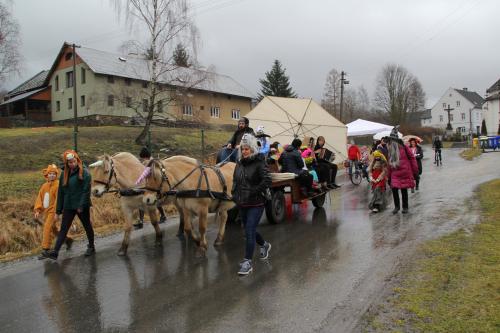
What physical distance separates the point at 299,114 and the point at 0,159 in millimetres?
12200

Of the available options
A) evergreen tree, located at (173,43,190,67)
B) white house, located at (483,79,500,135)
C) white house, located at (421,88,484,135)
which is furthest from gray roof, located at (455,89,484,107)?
evergreen tree, located at (173,43,190,67)

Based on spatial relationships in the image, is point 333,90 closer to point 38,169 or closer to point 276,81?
point 276,81

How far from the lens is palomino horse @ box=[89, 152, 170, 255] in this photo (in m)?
7.35

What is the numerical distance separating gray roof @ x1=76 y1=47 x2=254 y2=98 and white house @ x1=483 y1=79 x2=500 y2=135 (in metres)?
40.0

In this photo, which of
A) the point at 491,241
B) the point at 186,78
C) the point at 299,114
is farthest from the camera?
the point at 186,78

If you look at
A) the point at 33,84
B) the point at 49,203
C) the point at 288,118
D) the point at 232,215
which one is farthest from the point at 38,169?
the point at 33,84

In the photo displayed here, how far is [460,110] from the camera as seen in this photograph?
94.9m

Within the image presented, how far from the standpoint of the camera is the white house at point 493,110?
223 feet

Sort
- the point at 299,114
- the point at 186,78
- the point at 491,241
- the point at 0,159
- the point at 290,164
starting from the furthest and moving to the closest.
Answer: the point at 186,78 < the point at 0,159 < the point at 299,114 < the point at 290,164 < the point at 491,241

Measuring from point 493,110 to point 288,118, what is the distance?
6408cm

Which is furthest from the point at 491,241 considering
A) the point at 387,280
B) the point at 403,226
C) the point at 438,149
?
the point at 438,149

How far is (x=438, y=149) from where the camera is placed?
25.8 m

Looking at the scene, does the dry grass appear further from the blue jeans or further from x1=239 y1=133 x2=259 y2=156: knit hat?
x1=239 y1=133 x2=259 y2=156: knit hat

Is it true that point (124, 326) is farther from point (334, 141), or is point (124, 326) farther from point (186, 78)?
point (186, 78)
